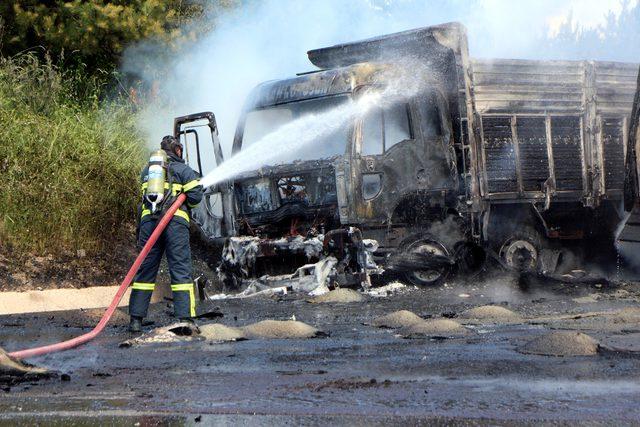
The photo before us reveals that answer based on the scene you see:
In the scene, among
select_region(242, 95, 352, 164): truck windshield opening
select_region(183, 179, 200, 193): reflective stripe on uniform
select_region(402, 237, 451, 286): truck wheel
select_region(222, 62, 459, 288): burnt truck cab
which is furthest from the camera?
select_region(402, 237, 451, 286): truck wheel

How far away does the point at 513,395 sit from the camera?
5.28 meters

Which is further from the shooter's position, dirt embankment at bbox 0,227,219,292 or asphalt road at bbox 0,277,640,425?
dirt embankment at bbox 0,227,219,292

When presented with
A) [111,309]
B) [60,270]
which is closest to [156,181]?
[111,309]

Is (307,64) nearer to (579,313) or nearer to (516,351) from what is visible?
(579,313)

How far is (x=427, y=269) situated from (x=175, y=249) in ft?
13.6

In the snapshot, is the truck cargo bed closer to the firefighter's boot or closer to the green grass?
the firefighter's boot

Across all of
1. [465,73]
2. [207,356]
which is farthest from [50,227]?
[207,356]

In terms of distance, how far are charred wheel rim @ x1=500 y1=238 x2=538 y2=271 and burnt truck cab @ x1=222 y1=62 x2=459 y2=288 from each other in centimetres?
100

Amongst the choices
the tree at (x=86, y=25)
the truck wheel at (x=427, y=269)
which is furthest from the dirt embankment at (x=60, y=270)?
the tree at (x=86, y=25)

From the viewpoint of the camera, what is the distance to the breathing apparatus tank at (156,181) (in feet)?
30.3

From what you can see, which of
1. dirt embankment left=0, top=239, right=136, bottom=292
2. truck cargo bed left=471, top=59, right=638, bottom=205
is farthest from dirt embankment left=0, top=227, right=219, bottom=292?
truck cargo bed left=471, top=59, right=638, bottom=205

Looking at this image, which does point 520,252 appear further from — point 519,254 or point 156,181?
point 156,181

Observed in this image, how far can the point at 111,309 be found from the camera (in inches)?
349

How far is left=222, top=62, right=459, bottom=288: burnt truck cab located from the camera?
40.1 feet
